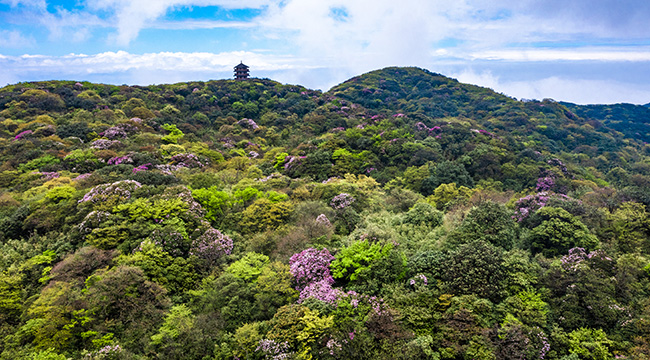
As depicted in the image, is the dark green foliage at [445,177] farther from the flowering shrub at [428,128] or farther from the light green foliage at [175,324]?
the light green foliage at [175,324]

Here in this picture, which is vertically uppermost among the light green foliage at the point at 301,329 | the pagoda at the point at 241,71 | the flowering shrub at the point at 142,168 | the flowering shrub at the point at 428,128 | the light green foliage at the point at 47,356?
the pagoda at the point at 241,71

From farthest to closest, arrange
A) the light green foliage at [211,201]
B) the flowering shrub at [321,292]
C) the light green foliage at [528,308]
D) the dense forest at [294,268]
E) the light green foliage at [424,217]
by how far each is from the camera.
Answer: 1. the light green foliage at [211,201]
2. the light green foliage at [424,217]
3. the flowering shrub at [321,292]
4. the light green foliage at [528,308]
5. the dense forest at [294,268]

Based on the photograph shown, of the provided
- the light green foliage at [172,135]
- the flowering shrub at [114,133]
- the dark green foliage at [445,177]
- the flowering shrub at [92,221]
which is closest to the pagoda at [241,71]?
the light green foliage at [172,135]

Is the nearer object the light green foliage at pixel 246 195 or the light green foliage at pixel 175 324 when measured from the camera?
the light green foliage at pixel 175 324

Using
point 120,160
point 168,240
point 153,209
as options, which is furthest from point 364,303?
point 120,160

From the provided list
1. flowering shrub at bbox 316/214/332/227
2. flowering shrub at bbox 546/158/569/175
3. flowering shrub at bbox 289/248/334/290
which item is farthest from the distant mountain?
flowering shrub at bbox 289/248/334/290

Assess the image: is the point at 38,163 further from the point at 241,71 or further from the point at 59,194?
the point at 241,71
